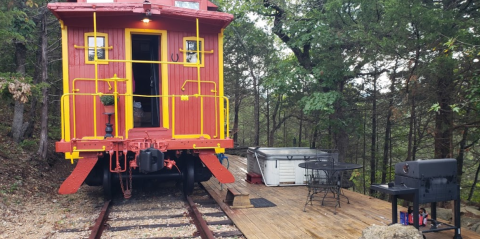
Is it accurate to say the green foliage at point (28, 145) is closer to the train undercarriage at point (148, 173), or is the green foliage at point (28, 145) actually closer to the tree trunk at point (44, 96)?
the tree trunk at point (44, 96)

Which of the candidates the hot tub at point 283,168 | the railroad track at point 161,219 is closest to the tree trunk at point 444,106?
the hot tub at point 283,168

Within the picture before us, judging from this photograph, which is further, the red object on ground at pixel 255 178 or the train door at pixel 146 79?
the red object on ground at pixel 255 178

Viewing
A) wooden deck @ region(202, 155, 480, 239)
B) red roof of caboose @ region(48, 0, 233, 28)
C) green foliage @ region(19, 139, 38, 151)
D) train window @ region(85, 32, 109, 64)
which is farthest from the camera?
green foliage @ region(19, 139, 38, 151)

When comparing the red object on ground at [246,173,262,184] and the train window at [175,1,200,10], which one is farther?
the red object on ground at [246,173,262,184]

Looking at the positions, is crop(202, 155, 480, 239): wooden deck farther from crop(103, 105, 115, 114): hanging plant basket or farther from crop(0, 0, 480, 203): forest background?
crop(103, 105, 115, 114): hanging plant basket

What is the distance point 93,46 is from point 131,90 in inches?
41.0

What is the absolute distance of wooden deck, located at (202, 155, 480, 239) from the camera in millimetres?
4473

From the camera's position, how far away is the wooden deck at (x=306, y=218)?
447 cm

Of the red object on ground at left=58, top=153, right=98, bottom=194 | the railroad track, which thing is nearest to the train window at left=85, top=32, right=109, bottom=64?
the red object on ground at left=58, top=153, right=98, bottom=194

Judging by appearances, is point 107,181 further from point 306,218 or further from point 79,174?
point 306,218

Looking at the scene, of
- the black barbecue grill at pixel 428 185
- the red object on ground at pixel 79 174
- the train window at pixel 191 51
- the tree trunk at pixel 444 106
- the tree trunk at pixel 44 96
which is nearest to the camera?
the black barbecue grill at pixel 428 185

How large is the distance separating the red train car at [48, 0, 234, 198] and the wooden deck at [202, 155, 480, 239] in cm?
104

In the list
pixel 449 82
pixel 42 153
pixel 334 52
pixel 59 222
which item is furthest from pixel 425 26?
pixel 42 153

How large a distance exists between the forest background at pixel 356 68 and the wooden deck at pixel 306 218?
194 cm
